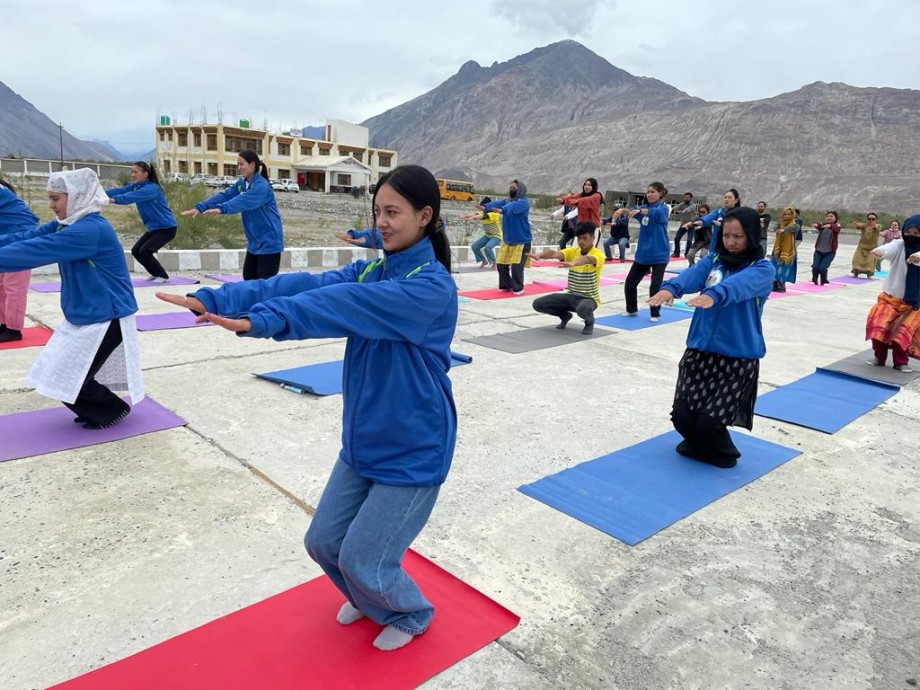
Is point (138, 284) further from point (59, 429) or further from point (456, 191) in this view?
point (456, 191)

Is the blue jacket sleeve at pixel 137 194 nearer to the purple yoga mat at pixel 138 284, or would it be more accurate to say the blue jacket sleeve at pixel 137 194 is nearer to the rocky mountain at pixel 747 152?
the purple yoga mat at pixel 138 284

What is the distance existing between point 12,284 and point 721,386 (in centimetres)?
576

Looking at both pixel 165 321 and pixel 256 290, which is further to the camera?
pixel 165 321

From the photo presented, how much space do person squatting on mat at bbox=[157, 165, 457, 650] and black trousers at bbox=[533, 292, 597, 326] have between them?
218 inches

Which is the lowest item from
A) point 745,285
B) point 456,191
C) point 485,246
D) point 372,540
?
point 372,540

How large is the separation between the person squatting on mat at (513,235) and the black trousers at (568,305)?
76.7 inches

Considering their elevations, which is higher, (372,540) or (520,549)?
(372,540)

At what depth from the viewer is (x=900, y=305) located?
626 centimetres

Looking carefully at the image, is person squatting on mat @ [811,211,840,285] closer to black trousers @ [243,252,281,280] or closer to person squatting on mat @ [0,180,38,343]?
black trousers @ [243,252,281,280]

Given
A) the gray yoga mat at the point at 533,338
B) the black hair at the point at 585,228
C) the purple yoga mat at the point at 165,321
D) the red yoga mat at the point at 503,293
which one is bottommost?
the gray yoga mat at the point at 533,338

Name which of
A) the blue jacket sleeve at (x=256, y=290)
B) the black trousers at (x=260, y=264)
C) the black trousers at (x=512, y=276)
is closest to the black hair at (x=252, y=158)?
the black trousers at (x=260, y=264)

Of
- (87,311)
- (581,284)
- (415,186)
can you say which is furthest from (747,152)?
(415,186)

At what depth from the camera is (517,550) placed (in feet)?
9.57

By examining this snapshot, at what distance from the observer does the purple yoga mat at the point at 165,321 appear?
6711 millimetres
